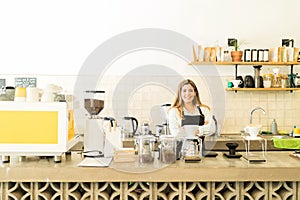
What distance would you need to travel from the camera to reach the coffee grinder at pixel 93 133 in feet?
9.57

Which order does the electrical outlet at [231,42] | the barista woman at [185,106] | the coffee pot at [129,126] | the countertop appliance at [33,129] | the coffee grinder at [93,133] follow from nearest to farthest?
1. the countertop appliance at [33,129]
2. the coffee grinder at [93,133]
3. the barista woman at [185,106]
4. the coffee pot at [129,126]
5. the electrical outlet at [231,42]

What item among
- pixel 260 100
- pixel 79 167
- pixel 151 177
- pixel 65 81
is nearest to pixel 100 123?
pixel 79 167

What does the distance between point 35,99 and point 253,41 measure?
343 cm

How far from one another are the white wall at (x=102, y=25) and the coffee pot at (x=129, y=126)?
2.17ft

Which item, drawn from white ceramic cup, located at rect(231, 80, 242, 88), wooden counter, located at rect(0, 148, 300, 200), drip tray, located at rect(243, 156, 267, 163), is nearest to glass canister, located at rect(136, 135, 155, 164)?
wooden counter, located at rect(0, 148, 300, 200)

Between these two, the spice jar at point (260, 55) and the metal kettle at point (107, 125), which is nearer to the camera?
the metal kettle at point (107, 125)

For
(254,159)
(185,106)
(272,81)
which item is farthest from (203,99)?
(254,159)

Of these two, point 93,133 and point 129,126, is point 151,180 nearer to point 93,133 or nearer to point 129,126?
point 93,133

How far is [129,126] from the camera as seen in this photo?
5215 mm

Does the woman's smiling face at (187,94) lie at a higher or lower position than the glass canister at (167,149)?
higher

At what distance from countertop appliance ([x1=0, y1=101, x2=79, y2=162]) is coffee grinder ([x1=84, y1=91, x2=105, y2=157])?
169mm

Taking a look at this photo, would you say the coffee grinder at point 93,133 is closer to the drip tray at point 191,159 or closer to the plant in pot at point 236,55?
the drip tray at point 191,159

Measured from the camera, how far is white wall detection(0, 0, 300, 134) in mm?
5398

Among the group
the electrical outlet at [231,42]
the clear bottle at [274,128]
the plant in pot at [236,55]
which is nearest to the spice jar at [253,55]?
the plant in pot at [236,55]
